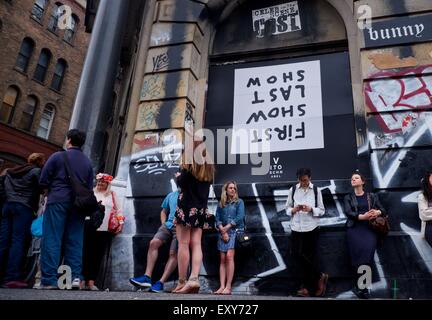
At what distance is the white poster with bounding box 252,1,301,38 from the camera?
7.45m

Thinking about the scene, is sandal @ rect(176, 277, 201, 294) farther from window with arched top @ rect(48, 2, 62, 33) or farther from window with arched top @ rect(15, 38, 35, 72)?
window with arched top @ rect(48, 2, 62, 33)

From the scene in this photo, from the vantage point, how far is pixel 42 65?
22.3m

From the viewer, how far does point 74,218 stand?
4293mm

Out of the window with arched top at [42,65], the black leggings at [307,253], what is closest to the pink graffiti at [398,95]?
the black leggings at [307,253]

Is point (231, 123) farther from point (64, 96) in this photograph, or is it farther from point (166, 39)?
point (64, 96)

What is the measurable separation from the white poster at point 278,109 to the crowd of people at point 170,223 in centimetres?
143

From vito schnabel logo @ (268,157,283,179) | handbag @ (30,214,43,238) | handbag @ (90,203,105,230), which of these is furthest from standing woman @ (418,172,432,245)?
handbag @ (30,214,43,238)

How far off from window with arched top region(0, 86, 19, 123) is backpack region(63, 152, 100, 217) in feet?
61.2

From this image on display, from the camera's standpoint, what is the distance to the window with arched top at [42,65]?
2197cm

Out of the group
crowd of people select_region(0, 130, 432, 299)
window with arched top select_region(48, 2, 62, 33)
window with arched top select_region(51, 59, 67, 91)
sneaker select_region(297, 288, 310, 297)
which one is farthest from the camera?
window with arched top select_region(51, 59, 67, 91)

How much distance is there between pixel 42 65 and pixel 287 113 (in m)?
20.4

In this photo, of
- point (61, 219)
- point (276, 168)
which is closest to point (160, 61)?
point (276, 168)

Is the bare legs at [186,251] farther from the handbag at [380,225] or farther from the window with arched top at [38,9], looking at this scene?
the window with arched top at [38,9]

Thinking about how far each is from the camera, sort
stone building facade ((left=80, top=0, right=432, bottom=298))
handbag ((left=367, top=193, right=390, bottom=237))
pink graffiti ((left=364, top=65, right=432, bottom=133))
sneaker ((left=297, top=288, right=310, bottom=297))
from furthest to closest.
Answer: pink graffiti ((left=364, top=65, right=432, bottom=133)), stone building facade ((left=80, top=0, right=432, bottom=298)), sneaker ((left=297, top=288, right=310, bottom=297)), handbag ((left=367, top=193, right=390, bottom=237))
